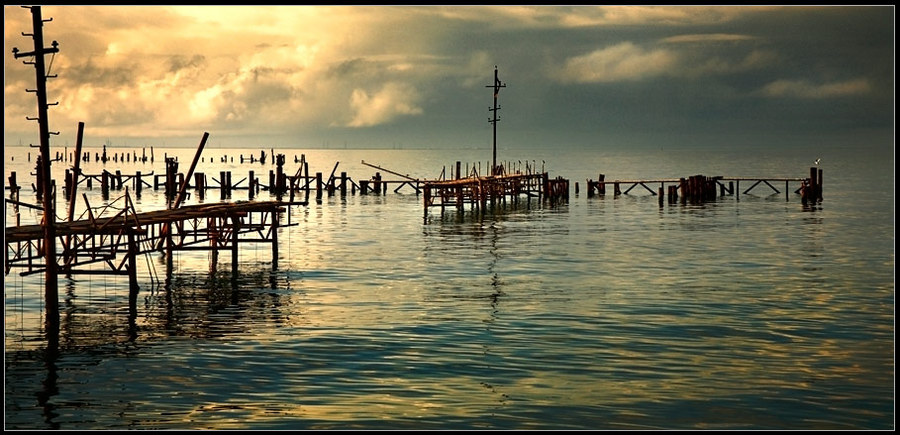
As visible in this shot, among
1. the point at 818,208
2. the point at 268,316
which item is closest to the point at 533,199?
the point at 818,208

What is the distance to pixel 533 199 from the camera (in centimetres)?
9419

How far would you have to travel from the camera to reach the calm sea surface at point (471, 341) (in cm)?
1839

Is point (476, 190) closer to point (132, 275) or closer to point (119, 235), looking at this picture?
point (132, 275)

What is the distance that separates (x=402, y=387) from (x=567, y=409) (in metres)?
3.44

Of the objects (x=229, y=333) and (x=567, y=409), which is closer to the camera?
(x=567, y=409)

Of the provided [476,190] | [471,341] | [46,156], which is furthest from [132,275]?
[476,190]

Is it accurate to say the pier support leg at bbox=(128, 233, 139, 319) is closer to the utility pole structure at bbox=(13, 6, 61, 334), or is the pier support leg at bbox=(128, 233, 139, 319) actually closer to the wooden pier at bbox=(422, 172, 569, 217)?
the utility pole structure at bbox=(13, 6, 61, 334)

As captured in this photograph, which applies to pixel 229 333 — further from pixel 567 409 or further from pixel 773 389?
pixel 773 389

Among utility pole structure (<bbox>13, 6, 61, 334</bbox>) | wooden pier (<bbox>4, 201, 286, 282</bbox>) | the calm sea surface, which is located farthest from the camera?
wooden pier (<bbox>4, 201, 286, 282</bbox>)

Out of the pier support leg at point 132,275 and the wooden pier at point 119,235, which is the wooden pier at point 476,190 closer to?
the wooden pier at point 119,235

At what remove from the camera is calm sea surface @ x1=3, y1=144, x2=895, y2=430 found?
18.4 metres

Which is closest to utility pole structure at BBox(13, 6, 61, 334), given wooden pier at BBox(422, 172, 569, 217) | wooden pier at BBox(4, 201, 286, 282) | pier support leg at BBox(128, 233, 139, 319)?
wooden pier at BBox(4, 201, 286, 282)

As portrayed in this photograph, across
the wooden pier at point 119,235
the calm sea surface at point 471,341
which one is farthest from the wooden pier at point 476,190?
the wooden pier at point 119,235

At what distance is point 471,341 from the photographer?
24703 millimetres
